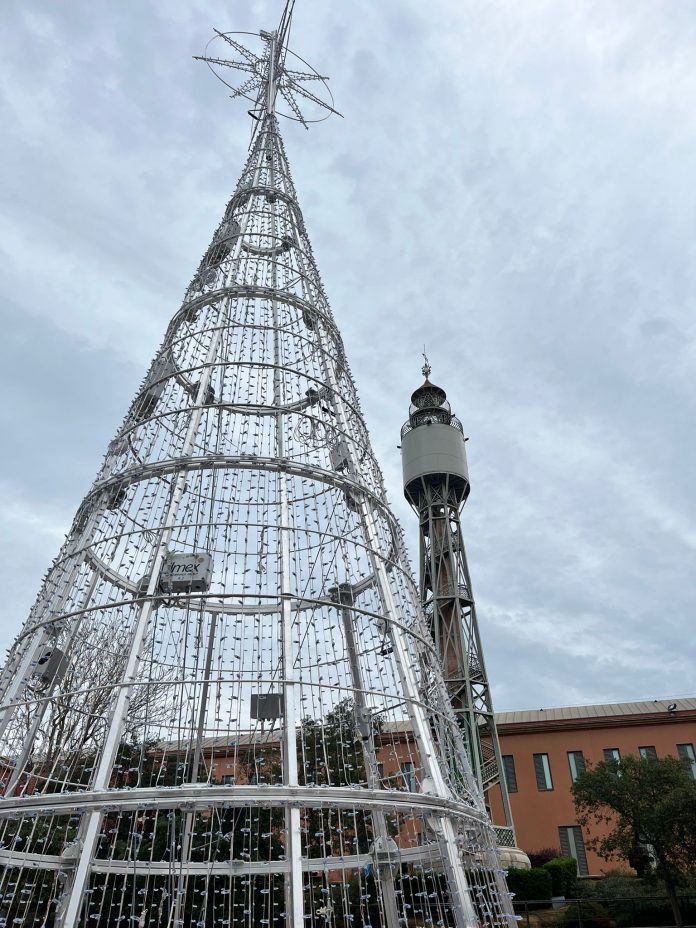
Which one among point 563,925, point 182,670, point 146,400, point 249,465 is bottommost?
point 563,925

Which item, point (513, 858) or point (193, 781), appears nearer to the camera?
point (193, 781)

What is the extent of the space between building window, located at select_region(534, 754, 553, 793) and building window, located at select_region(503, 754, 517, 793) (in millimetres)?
1019

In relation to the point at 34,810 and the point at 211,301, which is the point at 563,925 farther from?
the point at 211,301

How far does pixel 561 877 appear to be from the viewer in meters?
23.1

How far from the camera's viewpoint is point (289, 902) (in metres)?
6.13

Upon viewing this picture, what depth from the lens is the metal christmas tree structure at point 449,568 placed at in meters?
26.1

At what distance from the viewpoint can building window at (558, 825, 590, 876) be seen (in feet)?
90.5

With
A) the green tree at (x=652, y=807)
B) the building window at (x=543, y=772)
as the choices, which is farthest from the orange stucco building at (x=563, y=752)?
the green tree at (x=652, y=807)

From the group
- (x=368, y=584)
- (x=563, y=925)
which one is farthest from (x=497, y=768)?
(x=368, y=584)

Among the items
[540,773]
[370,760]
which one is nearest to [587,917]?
[540,773]

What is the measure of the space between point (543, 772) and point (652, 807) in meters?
11.3

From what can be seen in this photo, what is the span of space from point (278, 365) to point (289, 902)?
798 cm

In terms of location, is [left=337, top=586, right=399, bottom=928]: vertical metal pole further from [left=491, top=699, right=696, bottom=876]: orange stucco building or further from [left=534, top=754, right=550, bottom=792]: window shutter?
[left=534, top=754, right=550, bottom=792]: window shutter

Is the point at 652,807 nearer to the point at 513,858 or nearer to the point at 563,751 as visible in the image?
the point at 513,858
